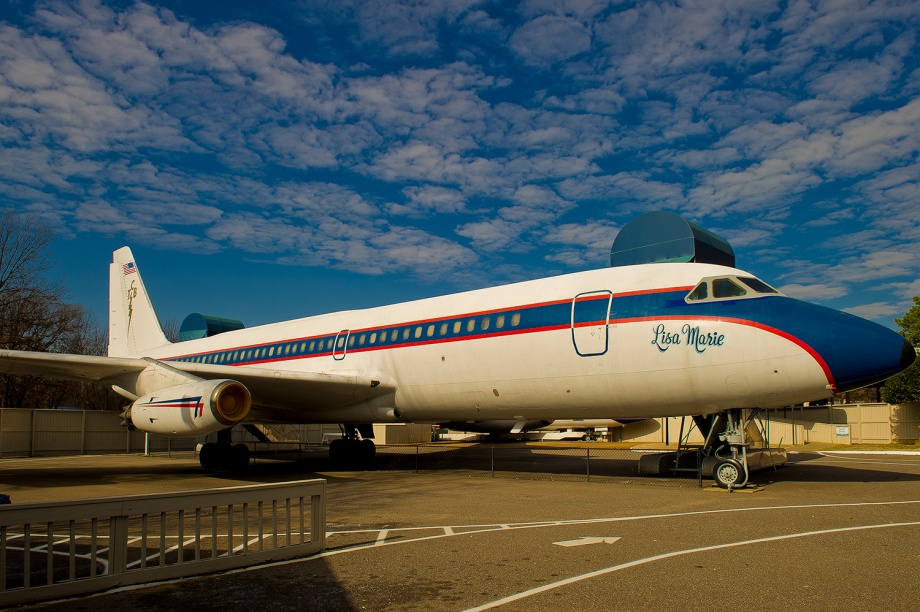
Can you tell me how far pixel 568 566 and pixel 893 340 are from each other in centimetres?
797

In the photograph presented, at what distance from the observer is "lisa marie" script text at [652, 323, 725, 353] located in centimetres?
1205

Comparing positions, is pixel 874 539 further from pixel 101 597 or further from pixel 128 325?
pixel 128 325

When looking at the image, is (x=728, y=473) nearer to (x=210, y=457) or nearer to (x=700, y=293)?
(x=700, y=293)

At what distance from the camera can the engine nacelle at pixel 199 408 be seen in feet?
45.2

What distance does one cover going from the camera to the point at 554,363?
13.8 metres

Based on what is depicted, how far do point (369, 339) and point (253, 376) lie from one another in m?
3.17

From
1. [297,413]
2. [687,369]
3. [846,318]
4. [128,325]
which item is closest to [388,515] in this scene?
[687,369]

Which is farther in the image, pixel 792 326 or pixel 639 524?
pixel 792 326

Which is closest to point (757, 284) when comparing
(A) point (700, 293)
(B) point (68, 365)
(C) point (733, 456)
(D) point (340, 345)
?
(A) point (700, 293)

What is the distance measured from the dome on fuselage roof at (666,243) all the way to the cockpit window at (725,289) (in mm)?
15963

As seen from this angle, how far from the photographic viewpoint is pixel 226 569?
21.2 ft

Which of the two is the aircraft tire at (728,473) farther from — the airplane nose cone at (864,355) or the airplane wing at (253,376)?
the airplane wing at (253,376)

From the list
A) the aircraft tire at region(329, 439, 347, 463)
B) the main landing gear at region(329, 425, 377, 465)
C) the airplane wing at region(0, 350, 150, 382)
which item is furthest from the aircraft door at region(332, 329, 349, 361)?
the airplane wing at region(0, 350, 150, 382)

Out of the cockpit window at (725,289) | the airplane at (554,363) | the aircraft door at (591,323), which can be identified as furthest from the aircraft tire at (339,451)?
the cockpit window at (725,289)
